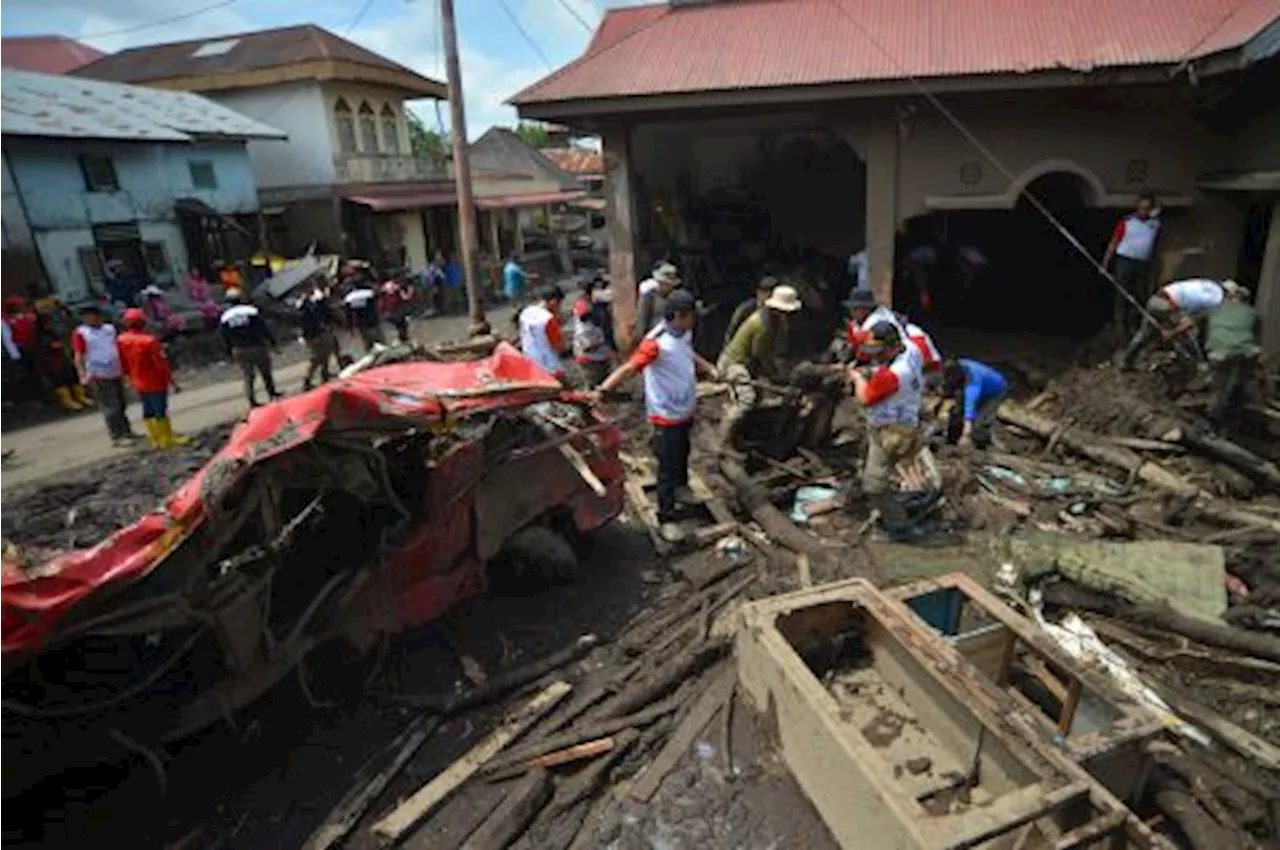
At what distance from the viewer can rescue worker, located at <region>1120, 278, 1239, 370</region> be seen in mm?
9164

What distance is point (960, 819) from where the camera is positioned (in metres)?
3.26

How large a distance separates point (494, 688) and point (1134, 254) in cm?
1060

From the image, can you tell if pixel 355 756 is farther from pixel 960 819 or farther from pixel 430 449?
pixel 960 819

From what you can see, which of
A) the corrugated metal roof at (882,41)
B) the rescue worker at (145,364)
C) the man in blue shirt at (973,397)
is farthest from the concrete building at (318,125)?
the man in blue shirt at (973,397)

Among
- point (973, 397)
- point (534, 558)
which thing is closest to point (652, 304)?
point (973, 397)

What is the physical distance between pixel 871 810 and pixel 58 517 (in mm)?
9541

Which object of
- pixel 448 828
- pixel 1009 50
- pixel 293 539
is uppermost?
pixel 1009 50

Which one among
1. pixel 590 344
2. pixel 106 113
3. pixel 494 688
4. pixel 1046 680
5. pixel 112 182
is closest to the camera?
pixel 1046 680

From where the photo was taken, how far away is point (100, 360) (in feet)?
35.0

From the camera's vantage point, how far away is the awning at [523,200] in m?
31.8

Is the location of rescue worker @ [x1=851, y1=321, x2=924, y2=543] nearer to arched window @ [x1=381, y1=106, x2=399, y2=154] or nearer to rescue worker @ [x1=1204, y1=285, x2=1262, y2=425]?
rescue worker @ [x1=1204, y1=285, x2=1262, y2=425]

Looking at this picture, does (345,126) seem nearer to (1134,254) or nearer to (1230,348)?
(1134,254)

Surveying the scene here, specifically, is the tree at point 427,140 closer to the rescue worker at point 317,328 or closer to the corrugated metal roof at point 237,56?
the corrugated metal roof at point 237,56

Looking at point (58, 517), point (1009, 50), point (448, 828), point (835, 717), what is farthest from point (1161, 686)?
point (58, 517)
